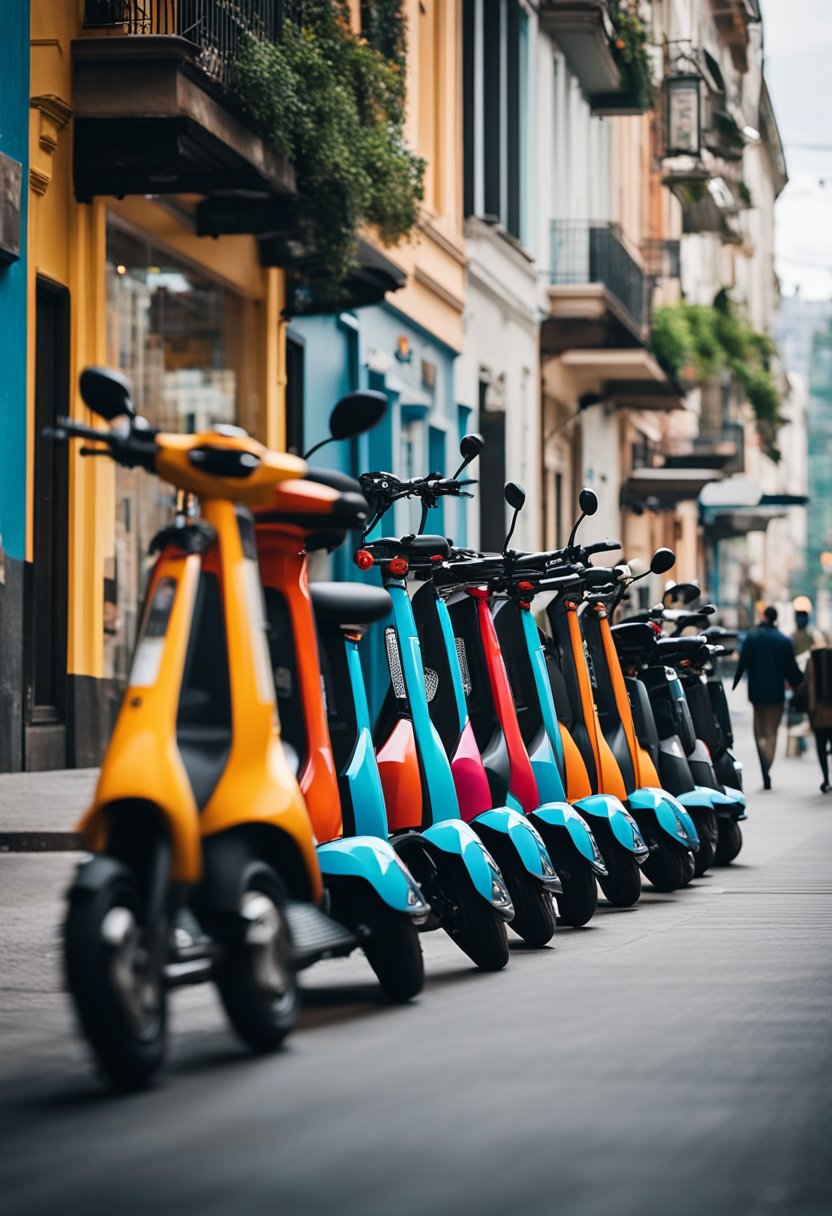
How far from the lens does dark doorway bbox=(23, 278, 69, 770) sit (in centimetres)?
1619

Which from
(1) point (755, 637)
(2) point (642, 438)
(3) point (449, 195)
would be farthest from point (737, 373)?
(1) point (755, 637)

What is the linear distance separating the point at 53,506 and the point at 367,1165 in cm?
1199

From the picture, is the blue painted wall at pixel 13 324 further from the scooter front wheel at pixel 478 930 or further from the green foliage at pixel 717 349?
the green foliage at pixel 717 349

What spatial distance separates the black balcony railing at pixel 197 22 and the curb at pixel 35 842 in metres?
6.36

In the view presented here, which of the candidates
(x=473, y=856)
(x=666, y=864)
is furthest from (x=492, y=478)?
(x=473, y=856)

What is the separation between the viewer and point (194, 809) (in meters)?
5.91

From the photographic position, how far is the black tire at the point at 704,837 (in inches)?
503

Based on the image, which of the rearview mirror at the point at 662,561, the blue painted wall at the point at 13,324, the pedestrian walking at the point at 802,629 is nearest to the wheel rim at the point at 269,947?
the rearview mirror at the point at 662,561

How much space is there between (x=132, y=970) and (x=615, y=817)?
5.02 meters

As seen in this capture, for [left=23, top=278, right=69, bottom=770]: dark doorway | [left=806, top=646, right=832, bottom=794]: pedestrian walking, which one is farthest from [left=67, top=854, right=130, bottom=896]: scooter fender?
[left=806, top=646, right=832, bottom=794]: pedestrian walking

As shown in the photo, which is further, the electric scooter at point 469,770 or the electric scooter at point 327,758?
the electric scooter at point 469,770

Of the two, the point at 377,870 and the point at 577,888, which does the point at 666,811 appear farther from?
the point at 377,870

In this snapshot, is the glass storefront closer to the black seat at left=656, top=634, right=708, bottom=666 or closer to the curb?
the black seat at left=656, top=634, right=708, bottom=666

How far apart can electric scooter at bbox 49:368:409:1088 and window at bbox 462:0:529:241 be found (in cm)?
2339
